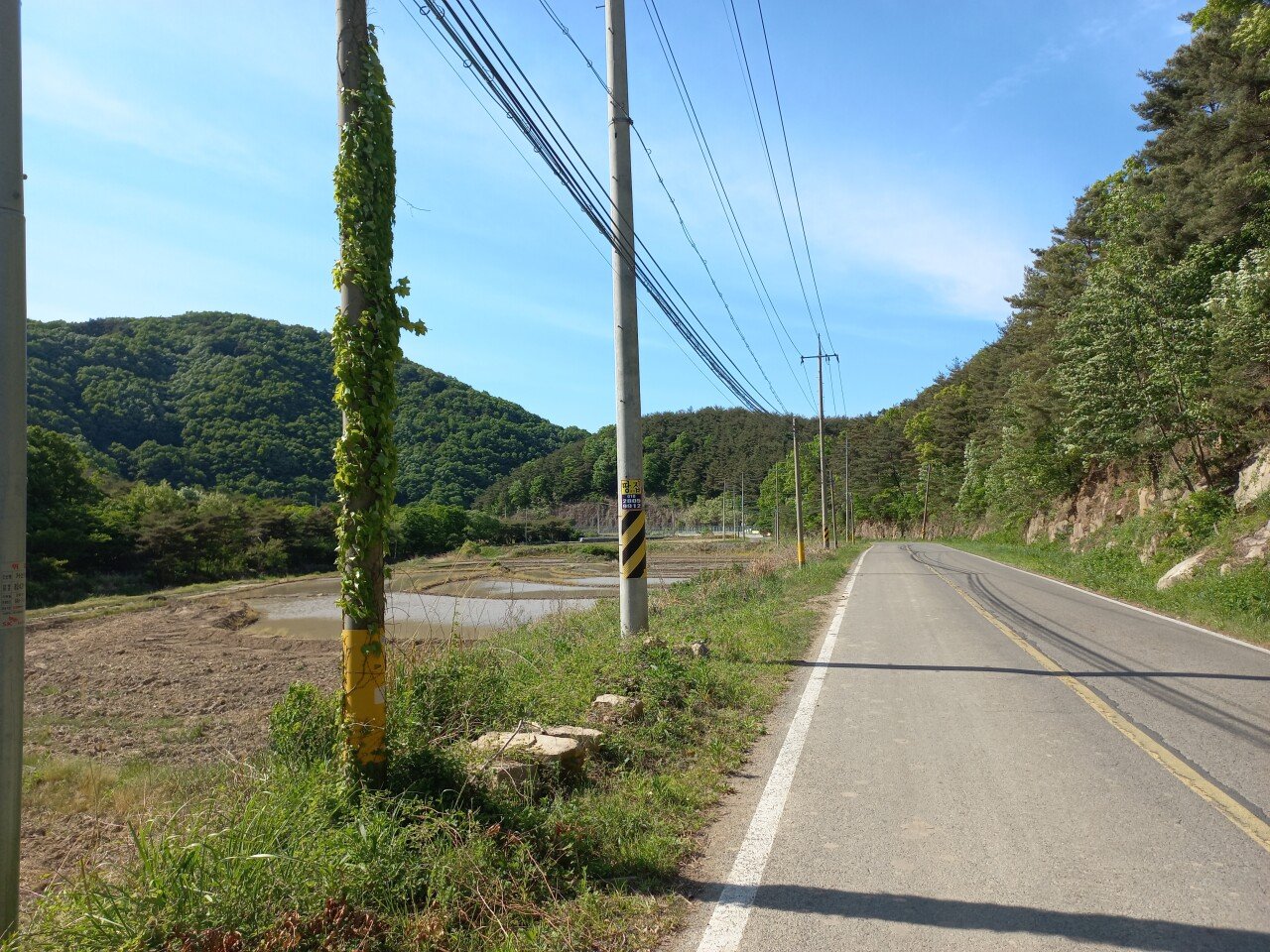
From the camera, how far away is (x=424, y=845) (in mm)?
3930

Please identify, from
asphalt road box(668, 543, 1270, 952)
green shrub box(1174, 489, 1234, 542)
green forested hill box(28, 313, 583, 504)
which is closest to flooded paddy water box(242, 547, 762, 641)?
asphalt road box(668, 543, 1270, 952)

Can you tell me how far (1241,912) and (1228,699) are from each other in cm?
497

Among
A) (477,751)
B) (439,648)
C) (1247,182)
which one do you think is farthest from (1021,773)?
(1247,182)

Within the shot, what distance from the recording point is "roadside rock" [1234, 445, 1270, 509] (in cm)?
1792

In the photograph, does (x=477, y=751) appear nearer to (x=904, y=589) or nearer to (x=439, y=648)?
(x=439, y=648)

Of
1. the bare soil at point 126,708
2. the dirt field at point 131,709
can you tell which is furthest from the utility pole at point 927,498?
the bare soil at point 126,708

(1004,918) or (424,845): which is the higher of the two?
(424,845)

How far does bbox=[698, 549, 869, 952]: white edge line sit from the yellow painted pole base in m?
2.10

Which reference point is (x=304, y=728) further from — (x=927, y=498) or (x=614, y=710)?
(x=927, y=498)

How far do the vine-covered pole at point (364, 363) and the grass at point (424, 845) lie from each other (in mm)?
524

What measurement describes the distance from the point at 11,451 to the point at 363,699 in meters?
2.18

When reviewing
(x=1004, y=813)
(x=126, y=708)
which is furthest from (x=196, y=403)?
(x=1004, y=813)

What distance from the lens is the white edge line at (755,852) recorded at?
3.52 m

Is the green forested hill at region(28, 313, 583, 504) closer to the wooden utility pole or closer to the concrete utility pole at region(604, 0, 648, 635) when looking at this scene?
the concrete utility pole at region(604, 0, 648, 635)
